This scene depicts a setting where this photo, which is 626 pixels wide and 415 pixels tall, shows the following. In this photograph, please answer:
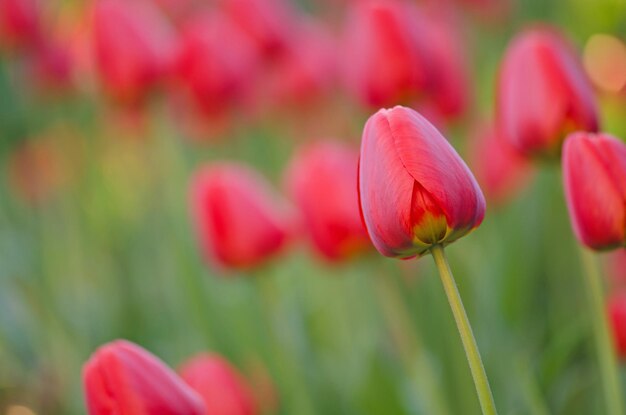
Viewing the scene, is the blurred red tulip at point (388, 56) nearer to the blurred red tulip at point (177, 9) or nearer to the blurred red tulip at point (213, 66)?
the blurred red tulip at point (213, 66)

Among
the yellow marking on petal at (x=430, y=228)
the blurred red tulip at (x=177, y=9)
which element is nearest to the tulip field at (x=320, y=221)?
the yellow marking on petal at (x=430, y=228)

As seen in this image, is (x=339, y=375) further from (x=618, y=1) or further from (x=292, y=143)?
(x=292, y=143)

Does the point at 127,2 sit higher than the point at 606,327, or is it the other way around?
the point at 127,2

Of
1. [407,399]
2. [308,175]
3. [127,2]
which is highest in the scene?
[127,2]

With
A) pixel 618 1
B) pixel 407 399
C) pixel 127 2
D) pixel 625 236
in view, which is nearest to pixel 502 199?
pixel 618 1

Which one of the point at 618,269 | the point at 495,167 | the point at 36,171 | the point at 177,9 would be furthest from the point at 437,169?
the point at 177,9

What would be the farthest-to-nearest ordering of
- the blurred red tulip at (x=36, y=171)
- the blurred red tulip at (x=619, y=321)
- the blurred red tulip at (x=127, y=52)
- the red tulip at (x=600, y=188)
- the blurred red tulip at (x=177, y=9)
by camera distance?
1. the blurred red tulip at (x=177, y=9)
2. the blurred red tulip at (x=36, y=171)
3. the blurred red tulip at (x=127, y=52)
4. the blurred red tulip at (x=619, y=321)
5. the red tulip at (x=600, y=188)

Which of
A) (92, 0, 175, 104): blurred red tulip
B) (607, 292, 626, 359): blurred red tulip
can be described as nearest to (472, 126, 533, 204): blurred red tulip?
(607, 292, 626, 359): blurred red tulip
